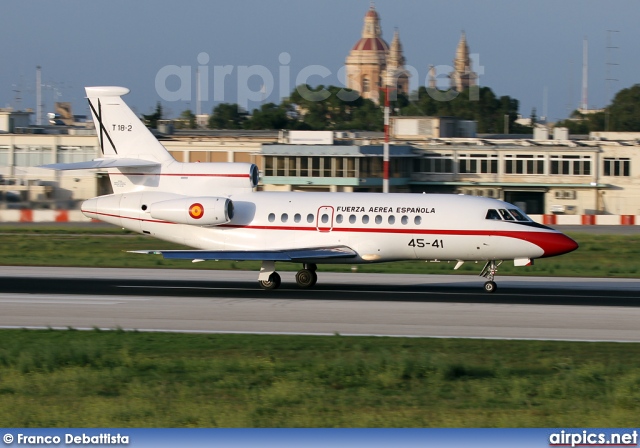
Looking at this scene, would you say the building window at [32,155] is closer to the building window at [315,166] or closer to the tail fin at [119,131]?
the building window at [315,166]

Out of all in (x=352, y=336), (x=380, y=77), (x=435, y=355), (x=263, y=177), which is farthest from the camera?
(x=380, y=77)

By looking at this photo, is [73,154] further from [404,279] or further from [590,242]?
[404,279]

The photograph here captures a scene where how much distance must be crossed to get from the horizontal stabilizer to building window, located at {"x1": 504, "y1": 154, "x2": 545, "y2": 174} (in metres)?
58.6

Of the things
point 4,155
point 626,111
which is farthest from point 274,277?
point 626,111

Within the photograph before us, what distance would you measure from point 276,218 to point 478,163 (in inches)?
2295

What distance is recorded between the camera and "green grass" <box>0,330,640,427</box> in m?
11.9

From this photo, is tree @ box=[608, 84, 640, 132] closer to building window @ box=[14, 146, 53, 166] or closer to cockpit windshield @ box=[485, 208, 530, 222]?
building window @ box=[14, 146, 53, 166]

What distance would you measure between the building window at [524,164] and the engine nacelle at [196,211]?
5880 cm

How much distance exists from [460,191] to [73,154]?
116 feet

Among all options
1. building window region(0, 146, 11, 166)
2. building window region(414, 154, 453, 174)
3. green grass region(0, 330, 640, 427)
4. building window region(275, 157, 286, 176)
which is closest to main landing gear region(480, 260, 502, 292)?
A: green grass region(0, 330, 640, 427)

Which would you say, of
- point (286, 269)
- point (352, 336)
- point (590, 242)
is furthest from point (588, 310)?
point (590, 242)

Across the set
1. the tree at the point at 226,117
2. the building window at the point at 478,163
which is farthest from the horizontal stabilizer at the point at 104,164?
the tree at the point at 226,117

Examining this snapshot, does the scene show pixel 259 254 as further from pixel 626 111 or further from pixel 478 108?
pixel 478 108

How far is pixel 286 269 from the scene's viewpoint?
3177 cm
